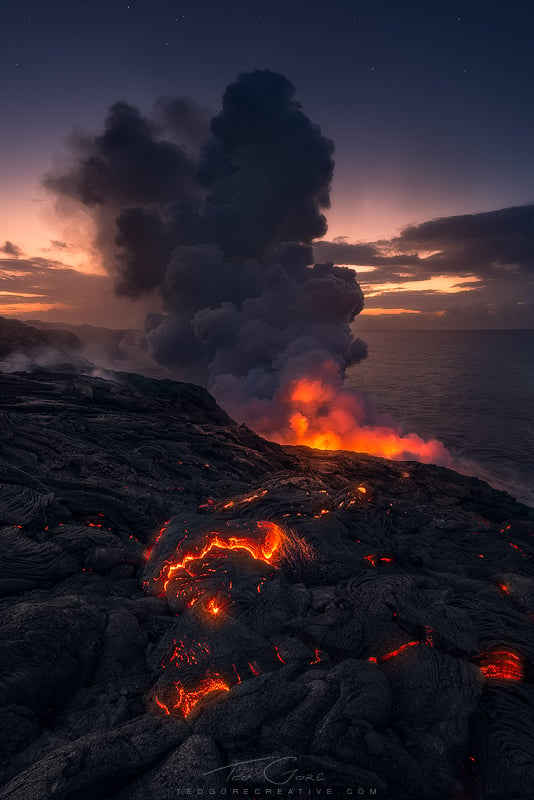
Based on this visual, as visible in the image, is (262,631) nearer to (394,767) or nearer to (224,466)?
(394,767)

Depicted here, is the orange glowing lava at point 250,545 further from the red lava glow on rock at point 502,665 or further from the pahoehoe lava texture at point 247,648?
the red lava glow on rock at point 502,665

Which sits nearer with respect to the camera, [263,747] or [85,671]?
[263,747]

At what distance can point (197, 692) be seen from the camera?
24.8ft

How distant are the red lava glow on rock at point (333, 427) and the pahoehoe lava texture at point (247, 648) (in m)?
56.9

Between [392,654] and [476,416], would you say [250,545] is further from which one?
[476,416]

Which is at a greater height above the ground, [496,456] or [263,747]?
[263,747]

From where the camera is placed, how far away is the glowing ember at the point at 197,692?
7.25 m

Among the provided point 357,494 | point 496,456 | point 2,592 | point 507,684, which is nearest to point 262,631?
point 507,684

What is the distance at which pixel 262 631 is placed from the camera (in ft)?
31.2

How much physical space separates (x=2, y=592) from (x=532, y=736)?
12961 mm

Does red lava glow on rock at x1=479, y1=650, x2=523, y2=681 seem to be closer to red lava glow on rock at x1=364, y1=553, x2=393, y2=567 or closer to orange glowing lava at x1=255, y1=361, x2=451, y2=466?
red lava glow on rock at x1=364, y1=553, x2=393, y2=567

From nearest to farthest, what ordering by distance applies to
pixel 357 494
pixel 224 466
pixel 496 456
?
pixel 357 494 < pixel 224 466 < pixel 496 456

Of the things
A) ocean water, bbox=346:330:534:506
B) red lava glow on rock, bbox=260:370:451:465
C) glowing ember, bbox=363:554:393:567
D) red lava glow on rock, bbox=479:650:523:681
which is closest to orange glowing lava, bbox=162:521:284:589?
glowing ember, bbox=363:554:393:567
